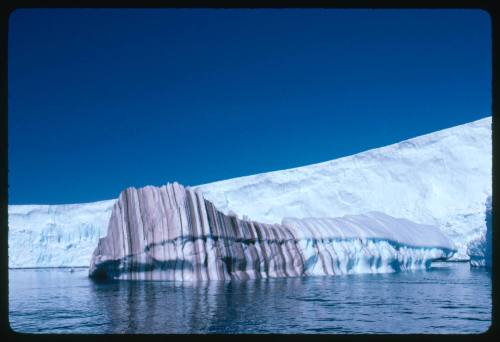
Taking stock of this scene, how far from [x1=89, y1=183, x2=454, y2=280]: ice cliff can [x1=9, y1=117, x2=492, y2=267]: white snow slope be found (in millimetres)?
8608

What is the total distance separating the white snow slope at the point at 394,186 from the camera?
29.5m

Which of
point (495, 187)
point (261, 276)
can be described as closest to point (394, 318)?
point (495, 187)

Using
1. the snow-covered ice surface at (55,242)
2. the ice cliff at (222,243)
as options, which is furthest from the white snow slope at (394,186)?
the snow-covered ice surface at (55,242)

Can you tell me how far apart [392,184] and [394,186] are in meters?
0.17

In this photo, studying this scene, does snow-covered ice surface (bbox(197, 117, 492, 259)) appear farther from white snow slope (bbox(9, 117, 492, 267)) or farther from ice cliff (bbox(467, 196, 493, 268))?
ice cliff (bbox(467, 196, 493, 268))

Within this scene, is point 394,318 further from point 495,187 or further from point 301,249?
point 301,249

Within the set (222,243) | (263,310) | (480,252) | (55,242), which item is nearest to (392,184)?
(480,252)

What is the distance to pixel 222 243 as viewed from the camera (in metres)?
16.0

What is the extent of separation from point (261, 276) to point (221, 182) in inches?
717

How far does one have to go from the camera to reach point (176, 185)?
16.5m

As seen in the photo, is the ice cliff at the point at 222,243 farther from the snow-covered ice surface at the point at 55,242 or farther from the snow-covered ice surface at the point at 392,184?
the snow-covered ice surface at the point at 55,242

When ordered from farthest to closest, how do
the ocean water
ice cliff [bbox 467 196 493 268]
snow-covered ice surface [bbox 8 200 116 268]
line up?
1. snow-covered ice surface [bbox 8 200 116 268]
2. ice cliff [bbox 467 196 493 268]
3. the ocean water

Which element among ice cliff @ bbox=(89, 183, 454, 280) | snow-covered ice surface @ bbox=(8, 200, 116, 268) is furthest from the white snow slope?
snow-covered ice surface @ bbox=(8, 200, 116, 268)

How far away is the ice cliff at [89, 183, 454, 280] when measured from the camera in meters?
15.8
